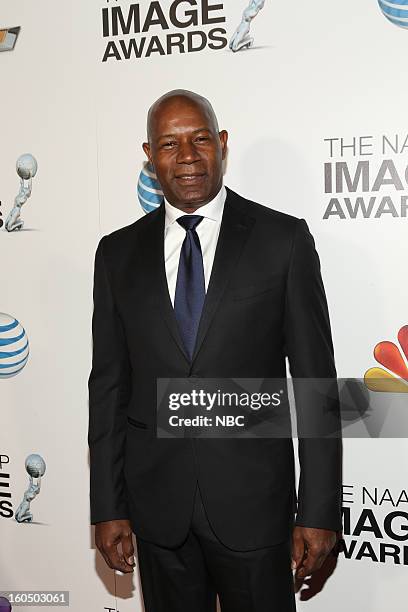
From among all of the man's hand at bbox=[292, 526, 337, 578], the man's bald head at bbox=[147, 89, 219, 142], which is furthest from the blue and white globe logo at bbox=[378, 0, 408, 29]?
the man's hand at bbox=[292, 526, 337, 578]

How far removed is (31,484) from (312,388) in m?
1.30

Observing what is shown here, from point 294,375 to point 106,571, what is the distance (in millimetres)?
1240

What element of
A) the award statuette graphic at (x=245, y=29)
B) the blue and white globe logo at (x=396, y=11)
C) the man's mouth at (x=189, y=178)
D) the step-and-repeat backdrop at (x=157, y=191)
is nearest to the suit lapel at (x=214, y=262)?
the man's mouth at (x=189, y=178)

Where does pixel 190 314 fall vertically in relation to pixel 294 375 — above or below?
above

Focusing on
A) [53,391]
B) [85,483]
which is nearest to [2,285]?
[53,391]

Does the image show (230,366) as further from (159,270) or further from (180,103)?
(180,103)

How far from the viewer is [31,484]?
2359mm

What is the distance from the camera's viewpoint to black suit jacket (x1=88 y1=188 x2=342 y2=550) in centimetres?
146

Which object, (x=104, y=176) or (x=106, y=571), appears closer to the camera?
(x=104, y=176)

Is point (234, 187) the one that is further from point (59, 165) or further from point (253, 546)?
point (253, 546)

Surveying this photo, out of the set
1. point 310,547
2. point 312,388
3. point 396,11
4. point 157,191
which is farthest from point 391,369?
A: point 396,11

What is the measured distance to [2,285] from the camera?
232 centimetres

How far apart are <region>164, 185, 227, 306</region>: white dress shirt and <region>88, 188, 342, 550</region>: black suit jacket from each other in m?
0.02

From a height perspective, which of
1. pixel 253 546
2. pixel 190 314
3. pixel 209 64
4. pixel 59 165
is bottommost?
pixel 253 546
